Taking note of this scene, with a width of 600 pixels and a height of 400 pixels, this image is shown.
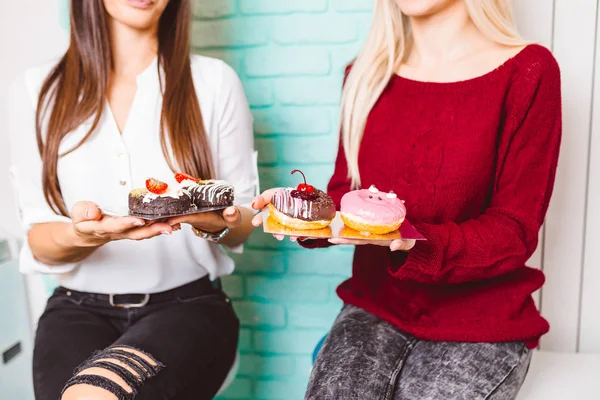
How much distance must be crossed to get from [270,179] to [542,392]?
908mm

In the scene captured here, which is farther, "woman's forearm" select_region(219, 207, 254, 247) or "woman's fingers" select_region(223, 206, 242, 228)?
"woman's forearm" select_region(219, 207, 254, 247)

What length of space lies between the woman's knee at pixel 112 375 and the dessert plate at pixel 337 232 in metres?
0.35

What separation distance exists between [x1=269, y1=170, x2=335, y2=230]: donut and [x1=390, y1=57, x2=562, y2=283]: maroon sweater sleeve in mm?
183

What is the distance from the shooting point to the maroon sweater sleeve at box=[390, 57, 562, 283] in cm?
109

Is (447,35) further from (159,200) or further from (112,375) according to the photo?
(112,375)

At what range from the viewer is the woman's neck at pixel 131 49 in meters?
1.38

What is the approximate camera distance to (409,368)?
3.66 ft

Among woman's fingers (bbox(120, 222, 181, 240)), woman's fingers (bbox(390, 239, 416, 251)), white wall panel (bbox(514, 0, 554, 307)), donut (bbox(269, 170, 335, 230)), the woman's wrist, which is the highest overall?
white wall panel (bbox(514, 0, 554, 307))

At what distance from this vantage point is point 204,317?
1.27 metres

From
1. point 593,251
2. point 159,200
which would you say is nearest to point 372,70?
point 159,200

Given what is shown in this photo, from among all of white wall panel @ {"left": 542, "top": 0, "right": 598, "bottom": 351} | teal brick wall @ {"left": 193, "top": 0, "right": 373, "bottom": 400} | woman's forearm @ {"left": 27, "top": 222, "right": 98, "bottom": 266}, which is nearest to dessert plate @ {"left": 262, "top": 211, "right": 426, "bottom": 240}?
woman's forearm @ {"left": 27, "top": 222, "right": 98, "bottom": 266}

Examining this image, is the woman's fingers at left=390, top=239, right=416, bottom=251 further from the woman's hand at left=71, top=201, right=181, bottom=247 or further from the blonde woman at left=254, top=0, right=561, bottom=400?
the woman's hand at left=71, top=201, right=181, bottom=247

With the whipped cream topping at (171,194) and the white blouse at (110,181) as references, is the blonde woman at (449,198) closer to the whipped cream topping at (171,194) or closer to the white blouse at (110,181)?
the whipped cream topping at (171,194)

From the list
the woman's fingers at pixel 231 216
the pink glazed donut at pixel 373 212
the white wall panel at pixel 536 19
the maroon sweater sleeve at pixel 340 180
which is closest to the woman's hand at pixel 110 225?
the woman's fingers at pixel 231 216
